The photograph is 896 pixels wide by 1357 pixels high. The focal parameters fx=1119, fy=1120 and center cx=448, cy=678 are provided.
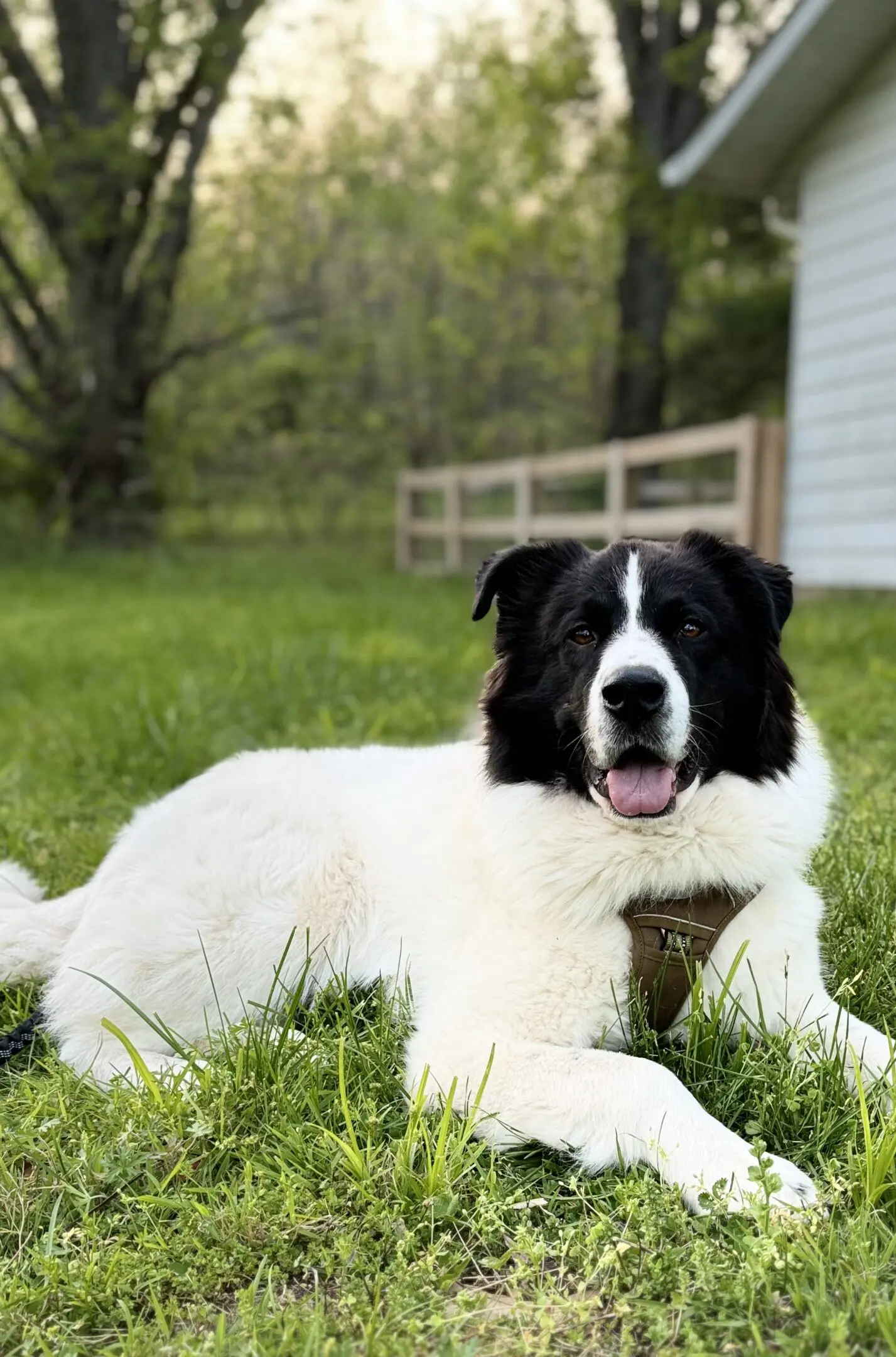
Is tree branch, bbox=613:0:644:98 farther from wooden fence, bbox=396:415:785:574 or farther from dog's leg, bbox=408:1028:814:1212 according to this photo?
dog's leg, bbox=408:1028:814:1212

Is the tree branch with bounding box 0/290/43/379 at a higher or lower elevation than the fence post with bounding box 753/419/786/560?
higher

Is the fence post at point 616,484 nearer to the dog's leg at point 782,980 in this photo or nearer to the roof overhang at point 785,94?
the roof overhang at point 785,94

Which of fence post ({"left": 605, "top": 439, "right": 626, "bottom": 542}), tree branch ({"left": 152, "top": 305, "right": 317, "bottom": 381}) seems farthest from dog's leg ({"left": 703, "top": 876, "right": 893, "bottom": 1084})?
tree branch ({"left": 152, "top": 305, "right": 317, "bottom": 381})

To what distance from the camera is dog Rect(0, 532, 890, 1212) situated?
242cm

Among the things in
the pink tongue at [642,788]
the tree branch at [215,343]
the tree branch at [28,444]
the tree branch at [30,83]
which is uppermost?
the tree branch at [30,83]

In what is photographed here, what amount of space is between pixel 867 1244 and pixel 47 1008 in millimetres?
2020

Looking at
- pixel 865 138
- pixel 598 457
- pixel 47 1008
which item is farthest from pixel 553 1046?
pixel 598 457

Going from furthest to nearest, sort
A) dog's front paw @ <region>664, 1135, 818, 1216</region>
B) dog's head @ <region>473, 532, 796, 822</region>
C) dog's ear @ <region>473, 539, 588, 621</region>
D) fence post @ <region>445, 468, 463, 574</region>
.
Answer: fence post @ <region>445, 468, 463, 574</region>, dog's ear @ <region>473, 539, 588, 621</region>, dog's head @ <region>473, 532, 796, 822</region>, dog's front paw @ <region>664, 1135, 818, 1216</region>

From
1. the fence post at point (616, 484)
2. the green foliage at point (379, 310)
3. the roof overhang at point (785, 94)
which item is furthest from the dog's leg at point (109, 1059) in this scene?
the green foliage at point (379, 310)

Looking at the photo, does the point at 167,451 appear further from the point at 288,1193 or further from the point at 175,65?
the point at 288,1193

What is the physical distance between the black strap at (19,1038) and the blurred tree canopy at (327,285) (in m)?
15.5

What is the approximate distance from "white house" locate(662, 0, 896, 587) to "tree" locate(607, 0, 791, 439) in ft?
12.9

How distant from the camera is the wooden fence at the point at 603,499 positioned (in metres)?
11.8

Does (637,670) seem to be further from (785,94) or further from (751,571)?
(785,94)
